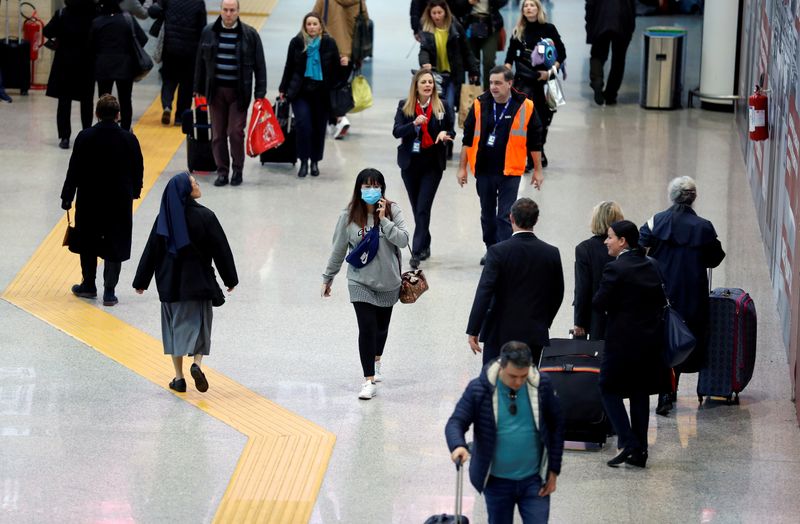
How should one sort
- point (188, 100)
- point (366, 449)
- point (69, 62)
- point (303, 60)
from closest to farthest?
point (366, 449) → point (303, 60) → point (69, 62) → point (188, 100)

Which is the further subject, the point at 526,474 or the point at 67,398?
the point at 67,398

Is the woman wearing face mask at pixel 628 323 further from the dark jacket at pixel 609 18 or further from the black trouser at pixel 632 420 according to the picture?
the dark jacket at pixel 609 18

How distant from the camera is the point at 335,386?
31.1 feet

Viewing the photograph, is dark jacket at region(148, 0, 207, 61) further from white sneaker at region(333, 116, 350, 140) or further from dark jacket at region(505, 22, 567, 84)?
dark jacket at region(505, 22, 567, 84)

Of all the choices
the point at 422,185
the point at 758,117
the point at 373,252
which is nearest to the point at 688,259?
the point at 373,252

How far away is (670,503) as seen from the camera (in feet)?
25.5

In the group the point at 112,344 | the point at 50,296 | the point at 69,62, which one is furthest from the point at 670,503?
the point at 69,62

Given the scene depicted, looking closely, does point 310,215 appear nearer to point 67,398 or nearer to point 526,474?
point 67,398

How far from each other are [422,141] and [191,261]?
3.36m

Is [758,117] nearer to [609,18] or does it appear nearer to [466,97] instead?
[466,97]

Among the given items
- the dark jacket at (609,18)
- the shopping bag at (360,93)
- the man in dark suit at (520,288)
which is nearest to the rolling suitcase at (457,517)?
the man in dark suit at (520,288)

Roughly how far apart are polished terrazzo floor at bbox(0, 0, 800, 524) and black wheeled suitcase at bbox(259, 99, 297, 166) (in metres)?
0.21

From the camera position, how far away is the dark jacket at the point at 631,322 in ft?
26.2

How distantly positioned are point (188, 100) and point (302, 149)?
2.77 m
